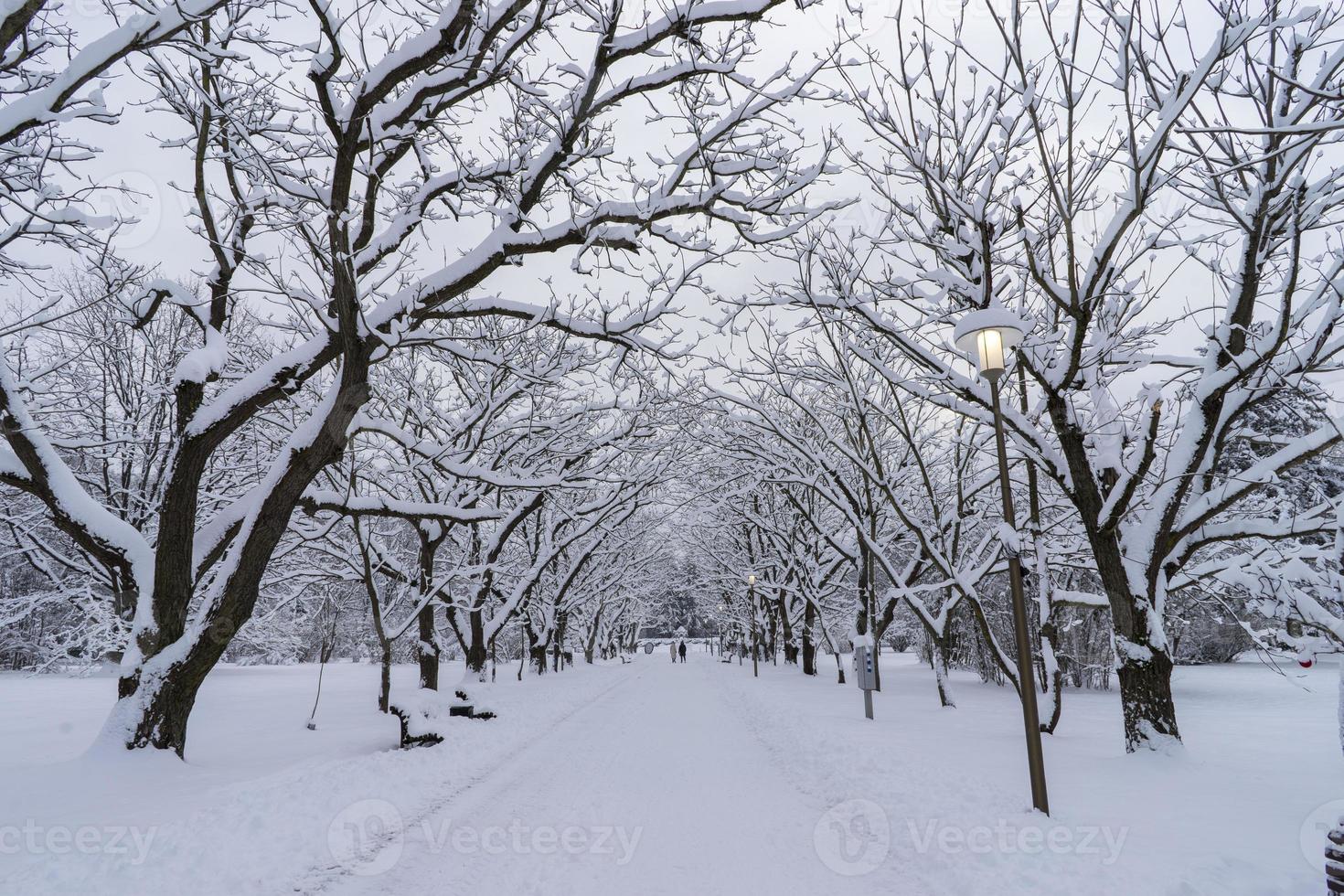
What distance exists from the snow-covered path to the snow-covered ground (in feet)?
0.09

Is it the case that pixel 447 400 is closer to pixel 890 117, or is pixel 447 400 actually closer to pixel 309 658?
pixel 890 117

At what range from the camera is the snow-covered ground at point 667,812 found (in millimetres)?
4613

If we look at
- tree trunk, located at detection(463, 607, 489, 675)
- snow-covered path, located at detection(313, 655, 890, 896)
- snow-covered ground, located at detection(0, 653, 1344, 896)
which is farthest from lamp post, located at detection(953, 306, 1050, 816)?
tree trunk, located at detection(463, 607, 489, 675)

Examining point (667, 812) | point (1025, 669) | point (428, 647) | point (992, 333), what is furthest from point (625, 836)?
point (428, 647)

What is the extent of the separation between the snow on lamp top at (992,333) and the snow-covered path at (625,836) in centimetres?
441

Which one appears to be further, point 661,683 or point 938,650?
point 661,683

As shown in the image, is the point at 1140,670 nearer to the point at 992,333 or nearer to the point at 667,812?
the point at 992,333

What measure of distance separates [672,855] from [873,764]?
3.40 metres

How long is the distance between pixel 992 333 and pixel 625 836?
572 centimetres

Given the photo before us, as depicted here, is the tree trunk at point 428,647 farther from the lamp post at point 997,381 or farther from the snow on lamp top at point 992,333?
the snow on lamp top at point 992,333

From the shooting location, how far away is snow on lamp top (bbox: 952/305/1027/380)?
6340mm

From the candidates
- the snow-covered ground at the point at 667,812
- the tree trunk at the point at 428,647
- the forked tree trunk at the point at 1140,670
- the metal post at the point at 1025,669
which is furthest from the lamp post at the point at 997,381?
the tree trunk at the point at 428,647

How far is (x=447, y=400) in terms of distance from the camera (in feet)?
62.4

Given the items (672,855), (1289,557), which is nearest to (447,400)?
(672,855)
